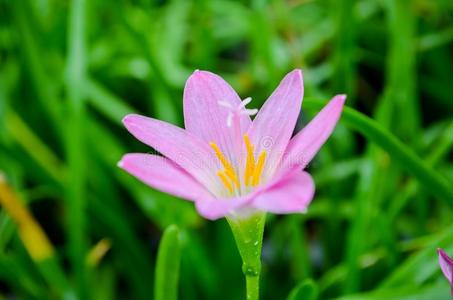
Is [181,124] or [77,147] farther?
[181,124]

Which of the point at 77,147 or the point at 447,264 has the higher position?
the point at 77,147

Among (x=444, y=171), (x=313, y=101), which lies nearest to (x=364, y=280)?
(x=444, y=171)

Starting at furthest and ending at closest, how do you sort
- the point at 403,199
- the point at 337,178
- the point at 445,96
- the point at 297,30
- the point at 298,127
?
the point at 297,30, the point at 445,96, the point at 298,127, the point at 337,178, the point at 403,199

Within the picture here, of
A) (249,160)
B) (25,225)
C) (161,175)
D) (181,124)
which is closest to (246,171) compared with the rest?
(249,160)

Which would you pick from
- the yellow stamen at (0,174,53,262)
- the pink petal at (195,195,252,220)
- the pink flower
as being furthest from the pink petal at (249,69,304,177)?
the yellow stamen at (0,174,53,262)

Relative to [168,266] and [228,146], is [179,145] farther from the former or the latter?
[168,266]

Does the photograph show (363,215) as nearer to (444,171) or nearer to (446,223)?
(446,223)

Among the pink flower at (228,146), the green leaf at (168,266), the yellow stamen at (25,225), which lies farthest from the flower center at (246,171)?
the yellow stamen at (25,225)
